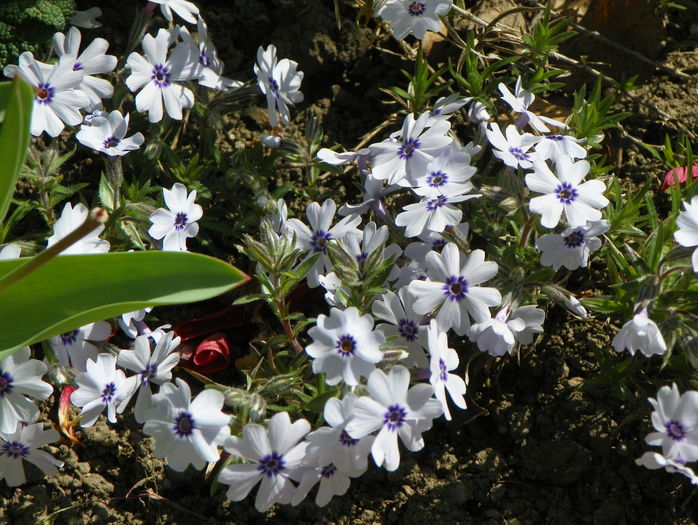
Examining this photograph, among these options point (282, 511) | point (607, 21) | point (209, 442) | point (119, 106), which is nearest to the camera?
point (209, 442)

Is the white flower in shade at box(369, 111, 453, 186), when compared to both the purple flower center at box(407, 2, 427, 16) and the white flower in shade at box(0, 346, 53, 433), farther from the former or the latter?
the white flower in shade at box(0, 346, 53, 433)

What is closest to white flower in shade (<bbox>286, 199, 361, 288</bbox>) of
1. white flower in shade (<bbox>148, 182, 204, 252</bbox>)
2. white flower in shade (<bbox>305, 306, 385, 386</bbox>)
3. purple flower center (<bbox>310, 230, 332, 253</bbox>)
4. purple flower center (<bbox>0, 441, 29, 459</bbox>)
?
purple flower center (<bbox>310, 230, 332, 253</bbox>)

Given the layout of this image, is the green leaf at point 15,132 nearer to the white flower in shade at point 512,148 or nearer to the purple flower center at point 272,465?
the purple flower center at point 272,465

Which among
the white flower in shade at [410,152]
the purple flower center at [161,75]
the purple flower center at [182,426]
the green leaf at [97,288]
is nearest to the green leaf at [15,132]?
the green leaf at [97,288]

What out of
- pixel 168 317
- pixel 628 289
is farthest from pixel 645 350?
pixel 168 317

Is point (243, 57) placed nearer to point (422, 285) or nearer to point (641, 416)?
point (422, 285)

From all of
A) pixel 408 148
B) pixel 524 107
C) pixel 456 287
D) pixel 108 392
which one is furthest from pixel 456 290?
pixel 108 392

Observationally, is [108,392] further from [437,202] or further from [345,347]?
[437,202]
